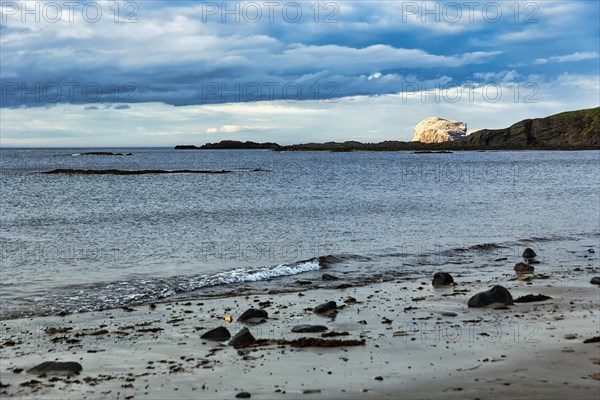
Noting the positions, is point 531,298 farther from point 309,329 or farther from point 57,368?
point 57,368

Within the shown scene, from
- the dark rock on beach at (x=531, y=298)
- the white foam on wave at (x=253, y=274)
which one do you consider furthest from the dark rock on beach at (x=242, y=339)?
the dark rock on beach at (x=531, y=298)

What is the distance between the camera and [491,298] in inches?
643

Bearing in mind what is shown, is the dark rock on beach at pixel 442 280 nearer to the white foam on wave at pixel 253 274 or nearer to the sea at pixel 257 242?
the sea at pixel 257 242

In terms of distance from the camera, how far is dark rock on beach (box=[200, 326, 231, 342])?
13234mm

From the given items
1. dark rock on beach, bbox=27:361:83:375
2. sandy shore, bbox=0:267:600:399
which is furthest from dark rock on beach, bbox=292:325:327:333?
dark rock on beach, bbox=27:361:83:375

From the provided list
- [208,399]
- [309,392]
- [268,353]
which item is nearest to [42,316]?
[268,353]

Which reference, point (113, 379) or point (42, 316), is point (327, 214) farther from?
point (113, 379)

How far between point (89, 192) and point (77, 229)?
94.8 ft

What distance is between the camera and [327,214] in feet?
141

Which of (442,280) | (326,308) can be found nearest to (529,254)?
(442,280)

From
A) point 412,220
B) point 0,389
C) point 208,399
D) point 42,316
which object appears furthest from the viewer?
point 412,220

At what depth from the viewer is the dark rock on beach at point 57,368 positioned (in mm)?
11156

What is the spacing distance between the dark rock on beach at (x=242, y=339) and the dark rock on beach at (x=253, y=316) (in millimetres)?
1859

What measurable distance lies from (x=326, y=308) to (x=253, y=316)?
6.47 ft
